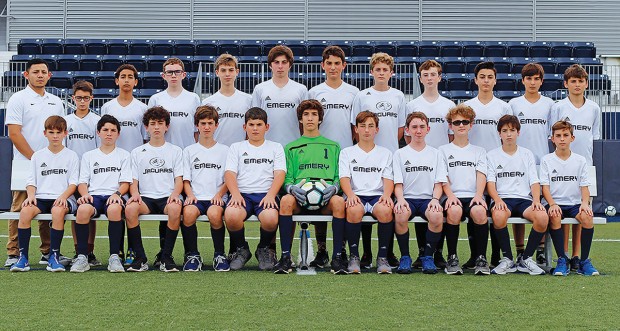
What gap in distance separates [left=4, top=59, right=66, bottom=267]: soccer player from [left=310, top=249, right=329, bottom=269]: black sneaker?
2.48m

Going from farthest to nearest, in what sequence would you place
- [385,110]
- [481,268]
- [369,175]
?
[385,110], [369,175], [481,268]

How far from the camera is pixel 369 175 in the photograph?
7.08m

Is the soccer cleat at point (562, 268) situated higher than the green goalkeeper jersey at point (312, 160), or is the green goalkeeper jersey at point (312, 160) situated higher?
the green goalkeeper jersey at point (312, 160)

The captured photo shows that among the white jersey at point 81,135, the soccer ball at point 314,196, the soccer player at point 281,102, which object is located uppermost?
the soccer player at point 281,102

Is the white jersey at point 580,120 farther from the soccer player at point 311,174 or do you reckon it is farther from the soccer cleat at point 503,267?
the soccer player at point 311,174

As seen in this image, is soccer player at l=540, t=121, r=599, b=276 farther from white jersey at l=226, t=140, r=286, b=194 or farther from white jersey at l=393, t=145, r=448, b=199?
white jersey at l=226, t=140, r=286, b=194

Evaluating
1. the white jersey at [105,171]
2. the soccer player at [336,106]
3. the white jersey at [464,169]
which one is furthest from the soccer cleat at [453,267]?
the white jersey at [105,171]

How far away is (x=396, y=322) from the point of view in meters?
4.70

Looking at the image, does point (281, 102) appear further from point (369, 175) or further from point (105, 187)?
point (105, 187)

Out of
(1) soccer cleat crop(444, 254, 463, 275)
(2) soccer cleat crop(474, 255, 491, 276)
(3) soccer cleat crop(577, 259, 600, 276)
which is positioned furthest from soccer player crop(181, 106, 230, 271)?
(3) soccer cleat crop(577, 259, 600, 276)

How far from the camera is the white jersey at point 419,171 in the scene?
279 inches

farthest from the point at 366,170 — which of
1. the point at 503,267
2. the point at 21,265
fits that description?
the point at 21,265

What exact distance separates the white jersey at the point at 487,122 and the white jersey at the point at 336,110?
3.57 ft

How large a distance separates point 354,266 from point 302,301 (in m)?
1.51
